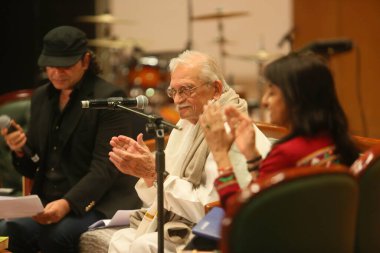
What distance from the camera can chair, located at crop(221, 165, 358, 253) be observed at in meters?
1.55

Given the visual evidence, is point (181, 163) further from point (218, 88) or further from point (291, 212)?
point (291, 212)

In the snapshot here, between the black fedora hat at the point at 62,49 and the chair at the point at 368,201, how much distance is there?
5.64 feet

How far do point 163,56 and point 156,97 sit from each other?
640mm

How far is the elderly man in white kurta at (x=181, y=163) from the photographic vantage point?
2352 mm

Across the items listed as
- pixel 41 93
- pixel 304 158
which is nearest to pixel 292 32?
pixel 41 93

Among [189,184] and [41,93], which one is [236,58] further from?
[189,184]

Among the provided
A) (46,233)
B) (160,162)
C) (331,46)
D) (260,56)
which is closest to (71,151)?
(46,233)

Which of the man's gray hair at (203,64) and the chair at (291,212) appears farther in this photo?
the man's gray hair at (203,64)

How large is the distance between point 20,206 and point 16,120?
Result: 1.20 metres

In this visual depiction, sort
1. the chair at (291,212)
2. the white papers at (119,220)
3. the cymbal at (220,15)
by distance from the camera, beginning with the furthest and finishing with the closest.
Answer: the cymbal at (220,15), the white papers at (119,220), the chair at (291,212)

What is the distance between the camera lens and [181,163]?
251 cm

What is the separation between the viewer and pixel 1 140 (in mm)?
3609

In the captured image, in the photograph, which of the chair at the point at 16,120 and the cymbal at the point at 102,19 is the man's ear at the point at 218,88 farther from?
the cymbal at the point at 102,19

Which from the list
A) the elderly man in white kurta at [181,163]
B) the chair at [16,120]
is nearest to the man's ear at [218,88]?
the elderly man in white kurta at [181,163]
